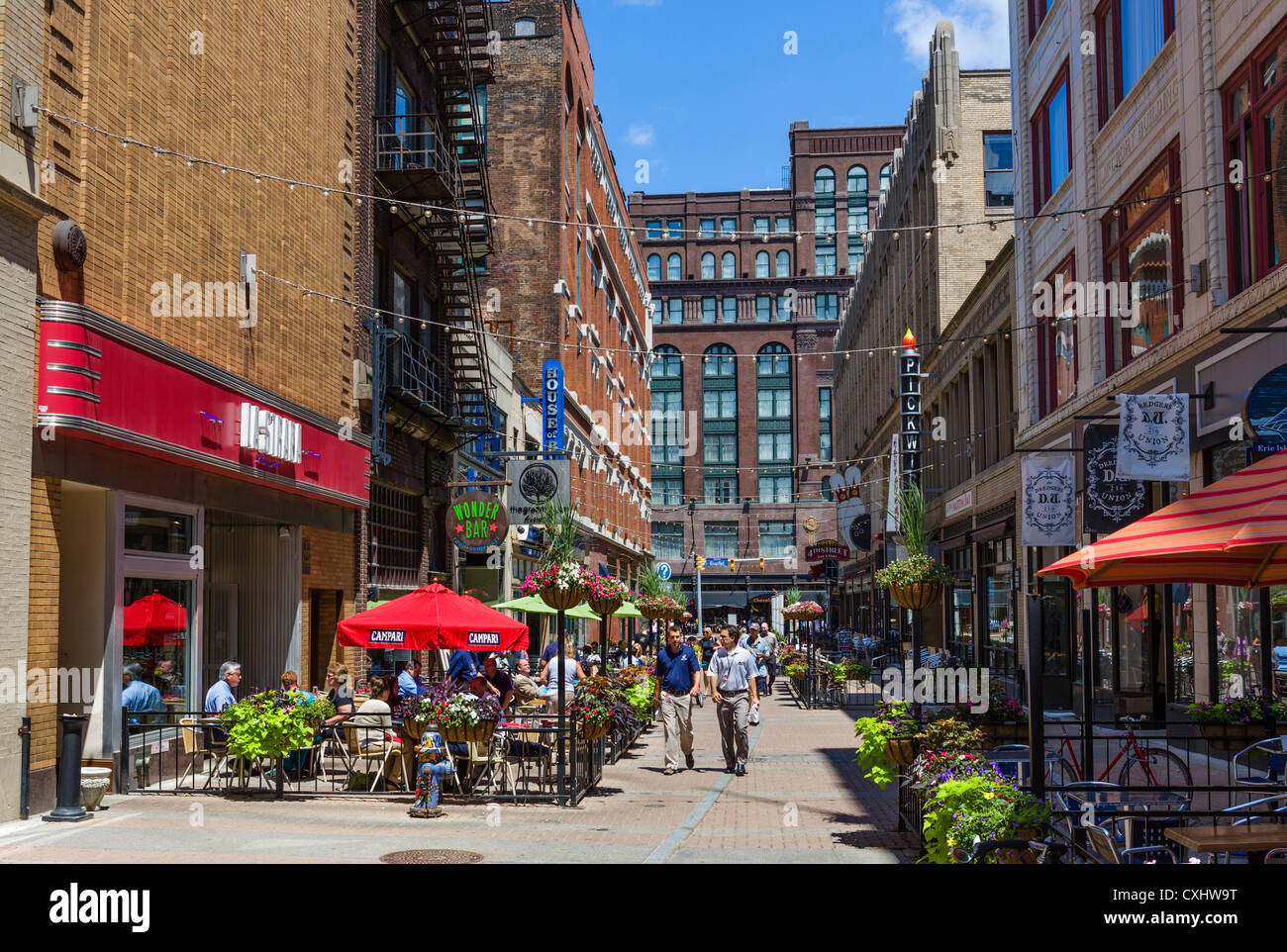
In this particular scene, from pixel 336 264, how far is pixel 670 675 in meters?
9.33

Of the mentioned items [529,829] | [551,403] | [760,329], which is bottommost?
[529,829]

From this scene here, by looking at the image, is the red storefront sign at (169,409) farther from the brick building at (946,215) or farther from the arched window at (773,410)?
the arched window at (773,410)

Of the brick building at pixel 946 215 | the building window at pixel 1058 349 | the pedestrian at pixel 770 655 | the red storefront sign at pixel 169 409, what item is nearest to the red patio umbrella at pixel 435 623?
the red storefront sign at pixel 169 409

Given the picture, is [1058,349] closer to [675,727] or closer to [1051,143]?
[1051,143]

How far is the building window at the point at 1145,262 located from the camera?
18.7m

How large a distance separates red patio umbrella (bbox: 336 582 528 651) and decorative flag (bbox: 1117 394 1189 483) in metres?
8.21

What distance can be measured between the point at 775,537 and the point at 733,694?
77.3 m

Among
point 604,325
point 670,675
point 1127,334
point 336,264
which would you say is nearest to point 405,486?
point 336,264

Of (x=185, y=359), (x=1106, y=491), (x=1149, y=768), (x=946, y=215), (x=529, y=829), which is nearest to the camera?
(x=529, y=829)

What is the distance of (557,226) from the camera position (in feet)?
138

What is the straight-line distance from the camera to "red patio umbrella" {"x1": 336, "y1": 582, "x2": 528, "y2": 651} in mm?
15492

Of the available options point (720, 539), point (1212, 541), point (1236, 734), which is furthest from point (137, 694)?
point (720, 539)

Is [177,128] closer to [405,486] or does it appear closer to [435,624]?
[435,624]

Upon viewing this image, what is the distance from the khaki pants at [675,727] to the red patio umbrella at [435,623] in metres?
2.38
